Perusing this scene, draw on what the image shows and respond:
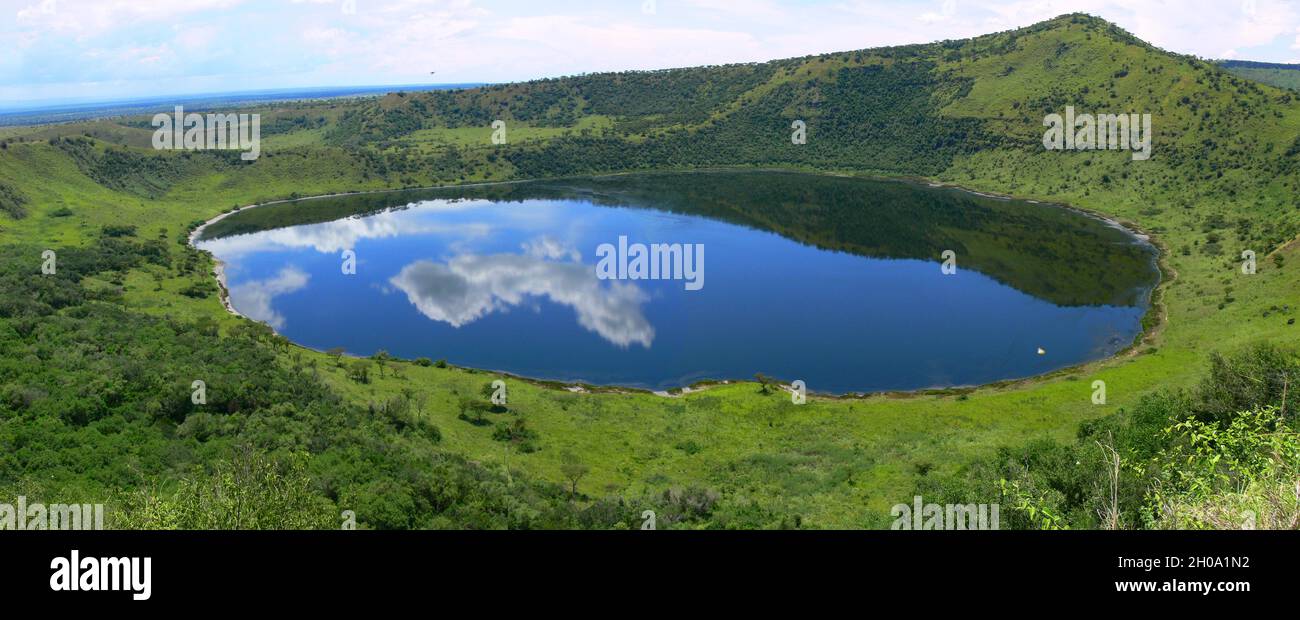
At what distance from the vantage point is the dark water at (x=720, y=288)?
7238 centimetres

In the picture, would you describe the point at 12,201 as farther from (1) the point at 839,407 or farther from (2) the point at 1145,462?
(2) the point at 1145,462

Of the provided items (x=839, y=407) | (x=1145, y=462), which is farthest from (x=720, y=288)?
(x=1145, y=462)

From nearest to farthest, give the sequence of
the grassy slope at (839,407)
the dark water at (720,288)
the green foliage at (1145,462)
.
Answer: the green foliage at (1145,462)
the grassy slope at (839,407)
the dark water at (720,288)

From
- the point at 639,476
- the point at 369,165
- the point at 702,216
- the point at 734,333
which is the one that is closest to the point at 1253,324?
the point at 734,333

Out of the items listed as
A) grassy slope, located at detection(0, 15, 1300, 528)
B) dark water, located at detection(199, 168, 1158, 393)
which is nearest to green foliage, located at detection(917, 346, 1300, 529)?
grassy slope, located at detection(0, 15, 1300, 528)

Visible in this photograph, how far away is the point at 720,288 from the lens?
99250 mm

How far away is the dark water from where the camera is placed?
72375 mm

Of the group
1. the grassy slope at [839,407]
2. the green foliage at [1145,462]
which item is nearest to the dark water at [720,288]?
the grassy slope at [839,407]

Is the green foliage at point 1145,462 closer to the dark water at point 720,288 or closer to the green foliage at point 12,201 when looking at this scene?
the dark water at point 720,288

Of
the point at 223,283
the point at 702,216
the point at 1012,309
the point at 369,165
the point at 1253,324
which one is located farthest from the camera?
the point at 369,165

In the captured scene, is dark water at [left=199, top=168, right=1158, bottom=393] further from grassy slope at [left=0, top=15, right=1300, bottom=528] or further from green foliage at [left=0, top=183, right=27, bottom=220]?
green foliage at [left=0, top=183, right=27, bottom=220]

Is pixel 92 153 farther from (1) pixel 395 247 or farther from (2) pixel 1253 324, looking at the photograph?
(2) pixel 1253 324
